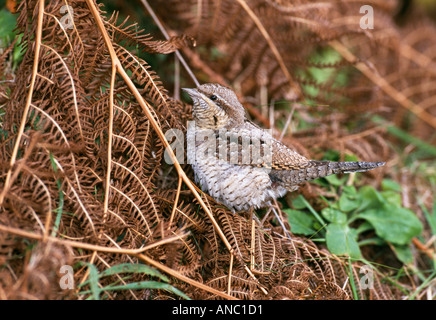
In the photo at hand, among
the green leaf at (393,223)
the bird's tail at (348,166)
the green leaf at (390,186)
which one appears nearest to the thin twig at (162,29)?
the bird's tail at (348,166)

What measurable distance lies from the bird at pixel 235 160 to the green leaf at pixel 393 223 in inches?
27.9

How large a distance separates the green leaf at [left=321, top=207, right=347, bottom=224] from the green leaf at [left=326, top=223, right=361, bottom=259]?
49 mm

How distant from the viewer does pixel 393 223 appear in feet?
11.1

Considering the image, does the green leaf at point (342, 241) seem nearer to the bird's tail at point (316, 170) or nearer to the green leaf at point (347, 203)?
the green leaf at point (347, 203)

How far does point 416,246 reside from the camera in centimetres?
351

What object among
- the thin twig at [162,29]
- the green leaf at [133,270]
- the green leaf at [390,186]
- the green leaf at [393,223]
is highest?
the thin twig at [162,29]

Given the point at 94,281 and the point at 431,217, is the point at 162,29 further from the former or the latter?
the point at 431,217

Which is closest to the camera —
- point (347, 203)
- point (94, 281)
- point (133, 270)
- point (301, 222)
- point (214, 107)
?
point (94, 281)

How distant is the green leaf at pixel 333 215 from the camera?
330 centimetres

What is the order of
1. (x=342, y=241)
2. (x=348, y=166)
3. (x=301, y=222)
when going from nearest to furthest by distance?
1. (x=348, y=166)
2. (x=342, y=241)
3. (x=301, y=222)

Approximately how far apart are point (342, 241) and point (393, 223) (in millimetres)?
621

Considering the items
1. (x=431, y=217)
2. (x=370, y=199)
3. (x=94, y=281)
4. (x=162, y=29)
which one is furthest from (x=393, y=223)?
(x=162, y=29)

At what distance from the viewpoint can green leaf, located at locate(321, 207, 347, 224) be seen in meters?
3.30
